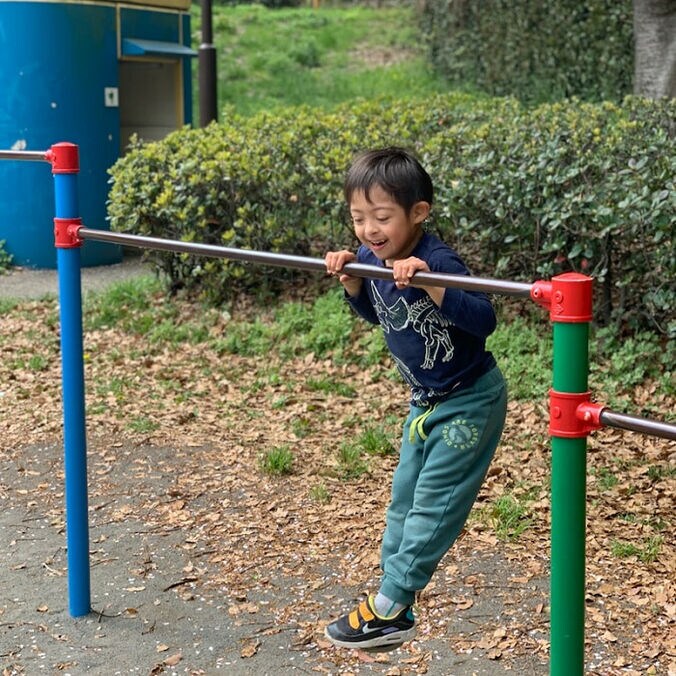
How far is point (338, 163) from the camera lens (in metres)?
6.94

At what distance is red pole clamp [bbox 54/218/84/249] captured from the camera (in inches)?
139

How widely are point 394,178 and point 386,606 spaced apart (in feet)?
3.44

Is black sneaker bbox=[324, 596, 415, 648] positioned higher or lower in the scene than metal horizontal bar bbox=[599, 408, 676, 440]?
lower

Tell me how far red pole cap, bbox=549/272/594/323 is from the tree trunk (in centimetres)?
821

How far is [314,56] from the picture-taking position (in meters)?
18.1

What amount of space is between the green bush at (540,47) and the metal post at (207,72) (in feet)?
18.7

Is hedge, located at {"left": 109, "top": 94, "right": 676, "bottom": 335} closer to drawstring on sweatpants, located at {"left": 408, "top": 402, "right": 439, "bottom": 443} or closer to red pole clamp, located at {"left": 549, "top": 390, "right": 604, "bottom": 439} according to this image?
drawstring on sweatpants, located at {"left": 408, "top": 402, "right": 439, "bottom": 443}

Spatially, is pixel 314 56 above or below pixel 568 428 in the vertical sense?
above

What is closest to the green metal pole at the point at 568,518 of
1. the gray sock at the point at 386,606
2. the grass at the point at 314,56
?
the gray sock at the point at 386,606

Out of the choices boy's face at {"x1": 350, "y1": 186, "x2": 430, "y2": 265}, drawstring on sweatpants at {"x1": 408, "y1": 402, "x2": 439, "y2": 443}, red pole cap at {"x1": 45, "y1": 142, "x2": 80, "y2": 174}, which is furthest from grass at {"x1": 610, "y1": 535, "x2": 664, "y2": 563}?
red pole cap at {"x1": 45, "y1": 142, "x2": 80, "y2": 174}

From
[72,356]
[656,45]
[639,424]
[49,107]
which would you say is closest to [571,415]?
[639,424]

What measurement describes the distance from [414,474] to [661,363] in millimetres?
3060

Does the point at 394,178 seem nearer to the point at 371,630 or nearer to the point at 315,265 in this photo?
the point at 315,265

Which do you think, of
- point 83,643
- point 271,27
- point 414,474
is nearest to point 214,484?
point 83,643
